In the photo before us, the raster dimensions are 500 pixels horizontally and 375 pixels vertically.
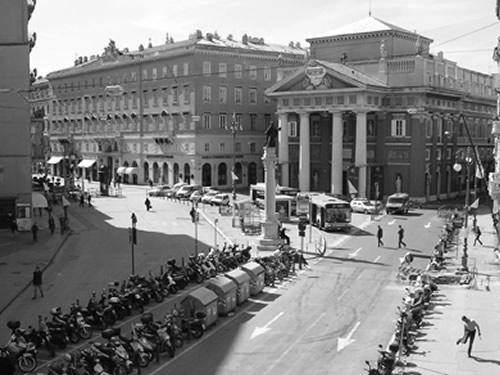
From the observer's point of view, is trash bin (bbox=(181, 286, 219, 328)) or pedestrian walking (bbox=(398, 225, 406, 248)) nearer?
trash bin (bbox=(181, 286, 219, 328))

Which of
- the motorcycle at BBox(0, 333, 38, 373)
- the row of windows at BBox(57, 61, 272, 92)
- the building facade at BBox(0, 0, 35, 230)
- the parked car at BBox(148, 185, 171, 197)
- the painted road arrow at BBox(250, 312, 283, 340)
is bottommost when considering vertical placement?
the painted road arrow at BBox(250, 312, 283, 340)

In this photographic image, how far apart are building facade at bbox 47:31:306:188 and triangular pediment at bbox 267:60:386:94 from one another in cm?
991

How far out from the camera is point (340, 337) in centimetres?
2472

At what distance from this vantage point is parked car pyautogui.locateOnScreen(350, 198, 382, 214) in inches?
2552

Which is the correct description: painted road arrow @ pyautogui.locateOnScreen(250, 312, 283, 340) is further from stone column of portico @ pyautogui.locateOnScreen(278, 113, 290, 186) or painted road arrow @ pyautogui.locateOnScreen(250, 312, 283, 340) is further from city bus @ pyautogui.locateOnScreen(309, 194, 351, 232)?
stone column of portico @ pyautogui.locateOnScreen(278, 113, 290, 186)

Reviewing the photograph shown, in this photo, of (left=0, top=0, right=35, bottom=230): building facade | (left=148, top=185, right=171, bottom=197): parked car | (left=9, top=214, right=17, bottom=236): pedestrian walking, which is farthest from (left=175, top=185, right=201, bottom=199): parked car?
(left=9, top=214, right=17, bottom=236): pedestrian walking

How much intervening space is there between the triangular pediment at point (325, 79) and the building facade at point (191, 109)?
9.91m

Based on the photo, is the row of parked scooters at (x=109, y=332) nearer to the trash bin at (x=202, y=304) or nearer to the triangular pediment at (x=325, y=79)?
the trash bin at (x=202, y=304)

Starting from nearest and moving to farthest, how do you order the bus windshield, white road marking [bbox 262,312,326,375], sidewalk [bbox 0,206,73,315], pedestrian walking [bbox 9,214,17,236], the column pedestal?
1. white road marking [bbox 262,312,326,375]
2. sidewalk [bbox 0,206,73,315]
3. the column pedestal
4. pedestrian walking [bbox 9,214,17,236]
5. the bus windshield

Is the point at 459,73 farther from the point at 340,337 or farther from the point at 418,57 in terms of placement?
the point at 340,337

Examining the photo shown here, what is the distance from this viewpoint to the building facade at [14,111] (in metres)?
53.7

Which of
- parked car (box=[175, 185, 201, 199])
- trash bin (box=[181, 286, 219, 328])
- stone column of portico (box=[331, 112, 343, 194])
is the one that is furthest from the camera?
parked car (box=[175, 185, 201, 199])

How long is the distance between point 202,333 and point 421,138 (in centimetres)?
5312

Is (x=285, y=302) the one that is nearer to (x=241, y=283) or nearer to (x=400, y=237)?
(x=241, y=283)
